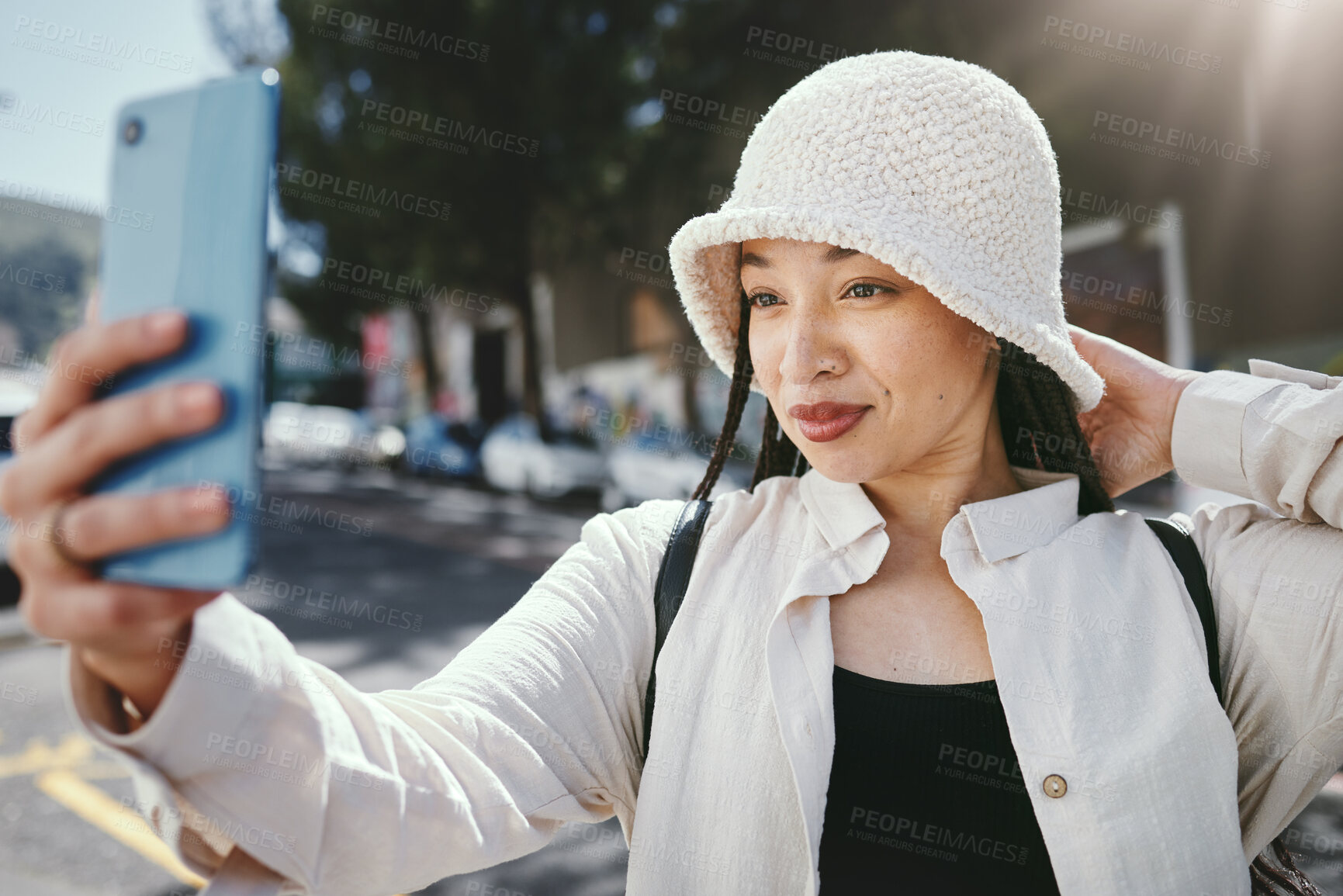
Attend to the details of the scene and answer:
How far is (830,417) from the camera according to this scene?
1.50 meters

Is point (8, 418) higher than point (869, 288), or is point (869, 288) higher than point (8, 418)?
point (869, 288)

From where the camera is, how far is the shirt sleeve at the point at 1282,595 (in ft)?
4.63

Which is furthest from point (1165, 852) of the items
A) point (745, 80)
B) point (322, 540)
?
point (745, 80)

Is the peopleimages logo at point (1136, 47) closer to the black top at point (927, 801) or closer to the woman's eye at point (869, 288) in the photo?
the woman's eye at point (869, 288)

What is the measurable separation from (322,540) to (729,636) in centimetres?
1124

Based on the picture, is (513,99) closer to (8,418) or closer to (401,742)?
(8,418)

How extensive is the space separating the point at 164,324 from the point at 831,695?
1.07 meters

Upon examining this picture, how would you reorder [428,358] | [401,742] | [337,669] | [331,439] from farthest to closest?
[331,439]
[428,358]
[337,669]
[401,742]

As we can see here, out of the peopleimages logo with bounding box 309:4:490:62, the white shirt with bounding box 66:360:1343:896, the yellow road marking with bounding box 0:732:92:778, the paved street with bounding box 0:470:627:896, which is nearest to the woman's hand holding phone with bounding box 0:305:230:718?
the white shirt with bounding box 66:360:1343:896

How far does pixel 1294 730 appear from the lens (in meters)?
1.43

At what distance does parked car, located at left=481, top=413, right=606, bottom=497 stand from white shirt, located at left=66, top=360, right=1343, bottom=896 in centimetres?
1243

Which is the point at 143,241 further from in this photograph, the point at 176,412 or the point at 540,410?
the point at 540,410

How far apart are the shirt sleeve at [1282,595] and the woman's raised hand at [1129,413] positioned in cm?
17

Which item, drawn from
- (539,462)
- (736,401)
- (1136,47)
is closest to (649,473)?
(539,462)
